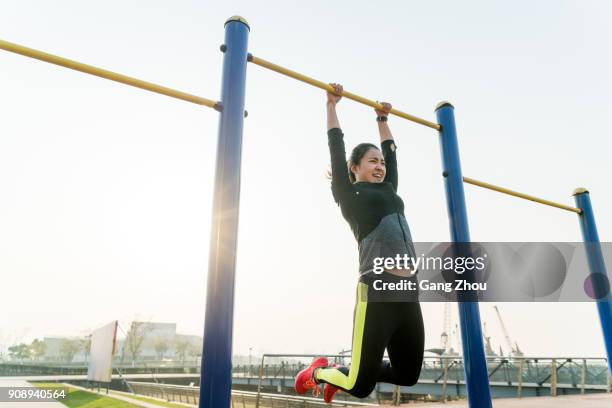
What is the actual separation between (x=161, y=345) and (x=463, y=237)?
247 feet

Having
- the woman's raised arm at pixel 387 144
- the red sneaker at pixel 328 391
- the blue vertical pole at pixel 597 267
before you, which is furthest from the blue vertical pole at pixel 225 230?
the blue vertical pole at pixel 597 267

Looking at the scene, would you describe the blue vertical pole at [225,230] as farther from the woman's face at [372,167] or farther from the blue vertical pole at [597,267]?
the blue vertical pole at [597,267]

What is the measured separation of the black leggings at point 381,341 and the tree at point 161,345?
2857 inches

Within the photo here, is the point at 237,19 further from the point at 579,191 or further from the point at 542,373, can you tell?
the point at 542,373

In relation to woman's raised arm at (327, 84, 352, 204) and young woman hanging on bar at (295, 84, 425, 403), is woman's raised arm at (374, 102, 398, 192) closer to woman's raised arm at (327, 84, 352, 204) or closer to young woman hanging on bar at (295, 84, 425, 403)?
young woman hanging on bar at (295, 84, 425, 403)

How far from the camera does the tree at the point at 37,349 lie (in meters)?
59.7

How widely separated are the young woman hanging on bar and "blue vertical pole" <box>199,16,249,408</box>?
0.59 metres

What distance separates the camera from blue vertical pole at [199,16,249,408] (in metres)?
1.96

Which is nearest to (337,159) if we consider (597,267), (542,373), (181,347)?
(597,267)

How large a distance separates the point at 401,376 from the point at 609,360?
306 centimetres

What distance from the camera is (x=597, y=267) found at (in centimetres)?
421

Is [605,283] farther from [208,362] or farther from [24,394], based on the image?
[24,394]

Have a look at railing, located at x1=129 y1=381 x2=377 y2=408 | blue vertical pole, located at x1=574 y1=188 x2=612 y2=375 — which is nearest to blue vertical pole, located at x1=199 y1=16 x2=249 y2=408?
blue vertical pole, located at x1=574 y1=188 x2=612 y2=375

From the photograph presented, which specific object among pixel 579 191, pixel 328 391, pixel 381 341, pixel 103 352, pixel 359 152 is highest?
pixel 579 191
